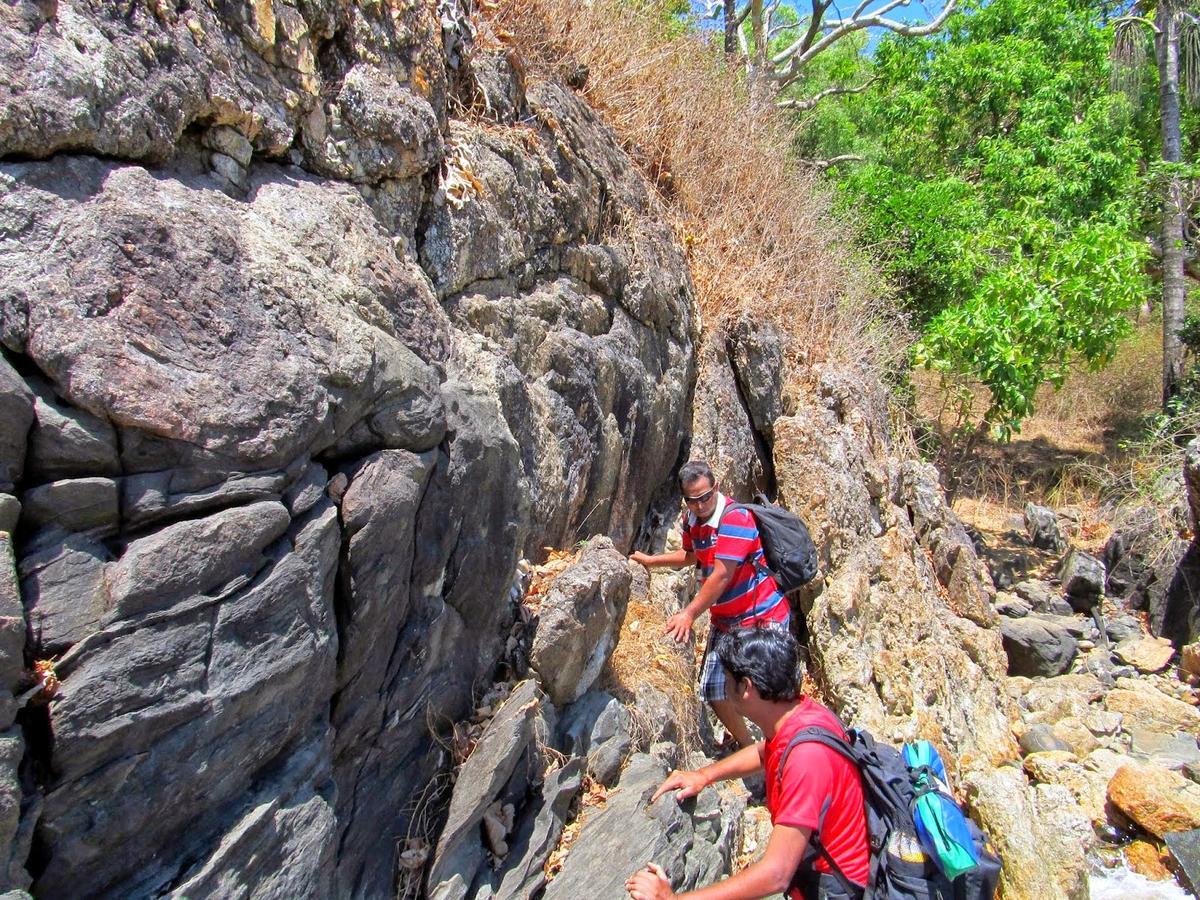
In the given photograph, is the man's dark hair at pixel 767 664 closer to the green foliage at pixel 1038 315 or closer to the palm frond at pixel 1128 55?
the green foliage at pixel 1038 315

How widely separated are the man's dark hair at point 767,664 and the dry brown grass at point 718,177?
205 inches

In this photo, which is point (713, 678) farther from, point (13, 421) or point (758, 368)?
point (758, 368)

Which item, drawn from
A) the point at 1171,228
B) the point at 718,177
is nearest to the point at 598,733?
the point at 718,177

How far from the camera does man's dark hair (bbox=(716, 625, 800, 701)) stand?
2689 millimetres

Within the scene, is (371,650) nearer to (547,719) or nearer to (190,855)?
(190,855)

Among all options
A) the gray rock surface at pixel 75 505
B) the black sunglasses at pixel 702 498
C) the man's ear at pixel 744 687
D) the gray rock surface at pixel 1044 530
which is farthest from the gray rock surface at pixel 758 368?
the gray rock surface at pixel 1044 530

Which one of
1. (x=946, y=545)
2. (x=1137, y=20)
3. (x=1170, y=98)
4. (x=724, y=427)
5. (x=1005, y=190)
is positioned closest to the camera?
(x=724, y=427)

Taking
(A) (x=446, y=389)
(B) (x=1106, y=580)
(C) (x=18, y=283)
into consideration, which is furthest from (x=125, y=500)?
(B) (x=1106, y=580)

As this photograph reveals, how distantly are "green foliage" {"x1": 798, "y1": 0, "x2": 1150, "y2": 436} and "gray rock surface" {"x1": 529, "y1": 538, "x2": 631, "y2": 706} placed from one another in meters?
7.10

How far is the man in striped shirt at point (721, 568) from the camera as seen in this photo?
4.48 m

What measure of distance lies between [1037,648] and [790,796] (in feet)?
28.5

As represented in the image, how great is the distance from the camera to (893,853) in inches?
103

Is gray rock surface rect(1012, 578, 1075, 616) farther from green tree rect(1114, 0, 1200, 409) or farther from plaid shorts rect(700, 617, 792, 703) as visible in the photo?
plaid shorts rect(700, 617, 792, 703)

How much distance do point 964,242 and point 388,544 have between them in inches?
403
